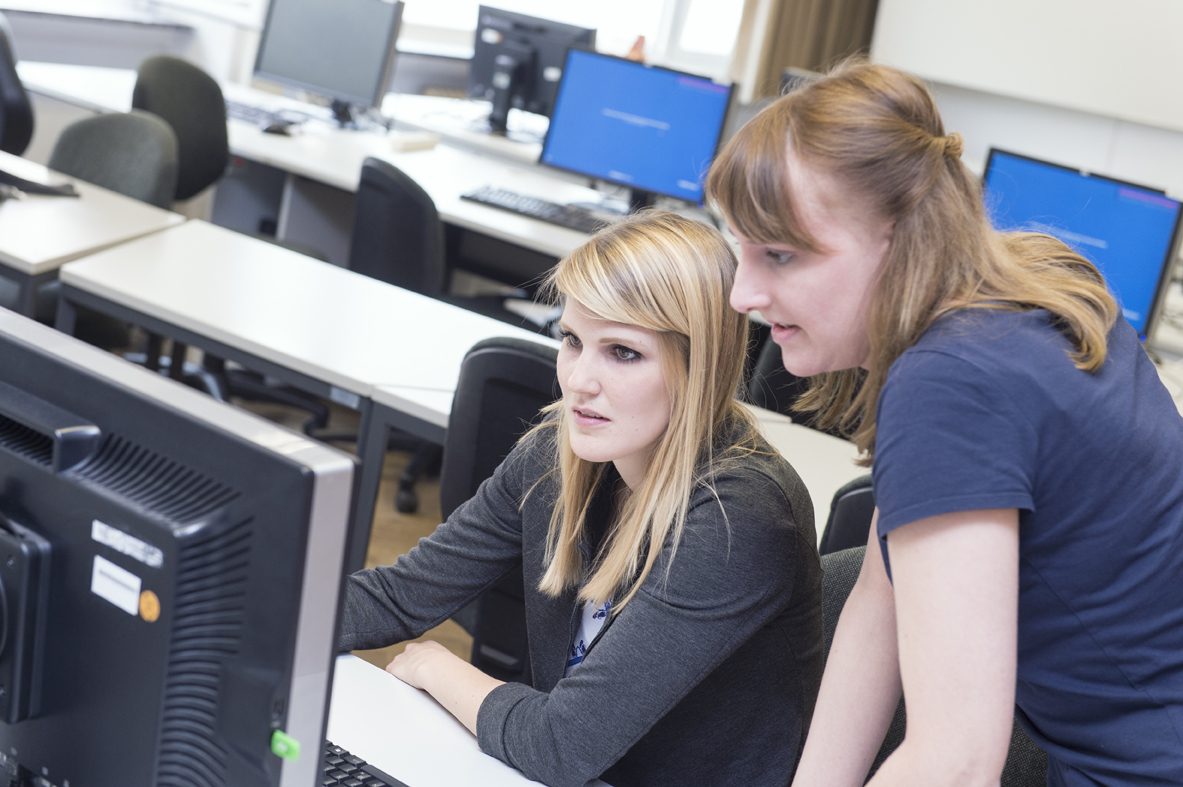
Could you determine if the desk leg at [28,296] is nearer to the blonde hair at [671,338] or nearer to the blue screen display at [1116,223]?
the blonde hair at [671,338]

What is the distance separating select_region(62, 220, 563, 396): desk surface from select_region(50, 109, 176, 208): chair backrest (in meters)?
0.30

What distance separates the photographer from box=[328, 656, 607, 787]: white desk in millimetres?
994

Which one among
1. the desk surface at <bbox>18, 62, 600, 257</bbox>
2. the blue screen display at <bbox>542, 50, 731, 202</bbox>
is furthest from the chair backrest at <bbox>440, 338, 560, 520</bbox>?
the blue screen display at <bbox>542, 50, 731, 202</bbox>

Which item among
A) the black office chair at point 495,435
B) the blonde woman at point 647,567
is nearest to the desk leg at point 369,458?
the black office chair at point 495,435

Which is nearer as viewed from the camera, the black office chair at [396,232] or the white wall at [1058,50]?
the black office chair at [396,232]

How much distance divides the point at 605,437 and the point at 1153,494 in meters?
0.51

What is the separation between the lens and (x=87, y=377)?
0.65m

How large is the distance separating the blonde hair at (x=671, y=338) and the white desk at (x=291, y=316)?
2.55 feet

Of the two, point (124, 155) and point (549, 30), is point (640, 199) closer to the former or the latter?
point (549, 30)

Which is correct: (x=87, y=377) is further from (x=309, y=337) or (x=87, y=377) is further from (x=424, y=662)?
(x=309, y=337)

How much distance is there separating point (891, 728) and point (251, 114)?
3.38 meters

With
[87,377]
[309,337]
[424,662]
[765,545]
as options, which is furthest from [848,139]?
[309,337]

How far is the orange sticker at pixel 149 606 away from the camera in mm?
623

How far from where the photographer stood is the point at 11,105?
338 cm
